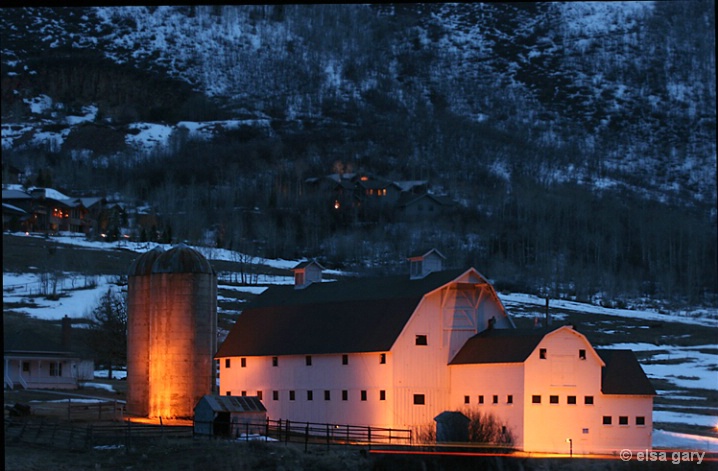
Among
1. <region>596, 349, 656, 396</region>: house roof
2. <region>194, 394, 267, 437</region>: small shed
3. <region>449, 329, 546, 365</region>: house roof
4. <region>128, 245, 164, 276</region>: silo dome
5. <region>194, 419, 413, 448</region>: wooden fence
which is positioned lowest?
<region>194, 419, 413, 448</region>: wooden fence

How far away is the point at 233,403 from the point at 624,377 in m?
15.4

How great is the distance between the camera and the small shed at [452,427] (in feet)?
147

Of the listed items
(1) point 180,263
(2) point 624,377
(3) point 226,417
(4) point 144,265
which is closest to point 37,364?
(4) point 144,265

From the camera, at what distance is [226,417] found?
150 ft

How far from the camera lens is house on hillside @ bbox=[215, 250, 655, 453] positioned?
4541 cm

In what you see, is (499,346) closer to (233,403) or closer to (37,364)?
(233,403)

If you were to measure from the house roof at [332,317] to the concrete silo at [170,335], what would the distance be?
1.62m

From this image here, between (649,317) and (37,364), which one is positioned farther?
(649,317)

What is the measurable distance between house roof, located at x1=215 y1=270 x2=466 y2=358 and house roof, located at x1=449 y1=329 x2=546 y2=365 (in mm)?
2758

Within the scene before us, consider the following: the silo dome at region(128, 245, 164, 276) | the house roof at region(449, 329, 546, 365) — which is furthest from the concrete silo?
the house roof at region(449, 329, 546, 365)

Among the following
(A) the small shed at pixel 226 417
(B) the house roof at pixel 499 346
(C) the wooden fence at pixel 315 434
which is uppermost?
(B) the house roof at pixel 499 346

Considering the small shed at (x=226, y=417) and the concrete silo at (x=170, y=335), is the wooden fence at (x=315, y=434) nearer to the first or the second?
the small shed at (x=226, y=417)

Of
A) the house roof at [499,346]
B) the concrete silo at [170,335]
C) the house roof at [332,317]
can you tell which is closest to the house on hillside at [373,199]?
the house roof at [332,317]

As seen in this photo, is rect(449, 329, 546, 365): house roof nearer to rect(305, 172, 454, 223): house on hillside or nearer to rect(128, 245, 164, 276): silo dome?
rect(128, 245, 164, 276): silo dome
